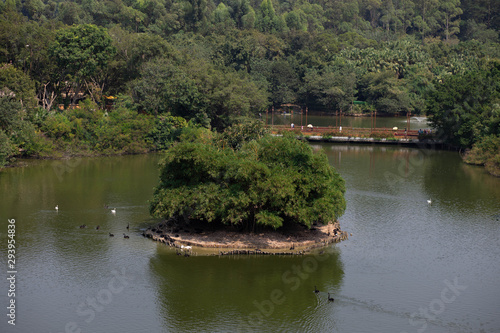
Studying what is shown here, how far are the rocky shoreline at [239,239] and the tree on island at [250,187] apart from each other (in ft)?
2.15

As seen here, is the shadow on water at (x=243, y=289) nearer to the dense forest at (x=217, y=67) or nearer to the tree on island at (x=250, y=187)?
the tree on island at (x=250, y=187)

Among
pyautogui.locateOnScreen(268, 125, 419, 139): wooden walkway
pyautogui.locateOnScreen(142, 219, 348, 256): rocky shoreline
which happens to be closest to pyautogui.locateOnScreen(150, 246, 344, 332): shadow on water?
pyautogui.locateOnScreen(142, 219, 348, 256): rocky shoreline

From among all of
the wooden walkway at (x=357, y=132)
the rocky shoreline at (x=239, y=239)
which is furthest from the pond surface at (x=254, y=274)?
the wooden walkway at (x=357, y=132)

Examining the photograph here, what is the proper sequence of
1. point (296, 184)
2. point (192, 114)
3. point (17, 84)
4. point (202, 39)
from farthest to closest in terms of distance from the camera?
point (202, 39) < point (192, 114) < point (17, 84) < point (296, 184)

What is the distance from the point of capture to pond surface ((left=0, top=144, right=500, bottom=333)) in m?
24.5

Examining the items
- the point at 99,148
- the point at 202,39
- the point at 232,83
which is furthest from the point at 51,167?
the point at 202,39

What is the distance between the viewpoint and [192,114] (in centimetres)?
6475

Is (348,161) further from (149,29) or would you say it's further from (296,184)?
(149,29)

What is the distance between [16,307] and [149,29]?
303 ft

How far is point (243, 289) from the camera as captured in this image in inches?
1077

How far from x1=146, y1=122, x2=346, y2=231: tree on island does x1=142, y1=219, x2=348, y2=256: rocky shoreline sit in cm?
66

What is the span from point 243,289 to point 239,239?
5.11 meters

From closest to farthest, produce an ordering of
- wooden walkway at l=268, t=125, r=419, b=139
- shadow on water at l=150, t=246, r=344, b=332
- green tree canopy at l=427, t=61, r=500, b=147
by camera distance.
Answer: shadow on water at l=150, t=246, r=344, b=332 → green tree canopy at l=427, t=61, r=500, b=147 → wooden walkway at l=268, t=125, r=419, b=139

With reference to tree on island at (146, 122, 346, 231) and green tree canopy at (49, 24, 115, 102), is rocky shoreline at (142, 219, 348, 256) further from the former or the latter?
green tree canopy at (49, 24, 115, 102)
